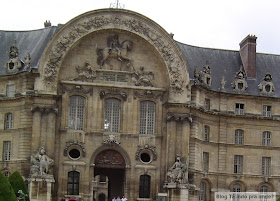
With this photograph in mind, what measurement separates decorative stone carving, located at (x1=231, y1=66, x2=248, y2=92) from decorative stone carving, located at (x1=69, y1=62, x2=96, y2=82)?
14176 millimetres

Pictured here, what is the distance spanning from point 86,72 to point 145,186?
1068 cm

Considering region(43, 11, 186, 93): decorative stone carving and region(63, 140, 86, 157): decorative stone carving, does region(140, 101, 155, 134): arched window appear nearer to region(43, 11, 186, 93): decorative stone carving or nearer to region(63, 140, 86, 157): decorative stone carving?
region(43, 11, 186, 93): decorative stone carving

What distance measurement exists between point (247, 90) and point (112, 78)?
45.6 feet

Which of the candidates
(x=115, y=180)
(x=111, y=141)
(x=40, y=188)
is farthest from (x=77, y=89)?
(x=115, y=180)

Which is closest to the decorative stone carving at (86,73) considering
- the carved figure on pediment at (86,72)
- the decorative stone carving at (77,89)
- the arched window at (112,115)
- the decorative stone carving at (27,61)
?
the carved figure on pediment at (86,72)

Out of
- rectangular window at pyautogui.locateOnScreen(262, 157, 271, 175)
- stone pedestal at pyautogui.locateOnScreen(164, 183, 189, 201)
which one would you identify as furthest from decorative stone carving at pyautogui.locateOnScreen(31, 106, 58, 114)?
rectangular window at pyautogui.locateOnScreen(262, 157, 271, 175)

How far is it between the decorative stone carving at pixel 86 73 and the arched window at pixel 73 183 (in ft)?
25.4

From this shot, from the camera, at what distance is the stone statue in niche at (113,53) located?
→ 56438mm

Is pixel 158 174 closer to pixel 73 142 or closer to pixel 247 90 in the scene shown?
pixel 73 142

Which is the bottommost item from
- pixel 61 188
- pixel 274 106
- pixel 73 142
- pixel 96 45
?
pixel 61 188

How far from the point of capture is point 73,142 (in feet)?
180

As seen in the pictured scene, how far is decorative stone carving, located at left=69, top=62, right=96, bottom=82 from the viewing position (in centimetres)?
5566

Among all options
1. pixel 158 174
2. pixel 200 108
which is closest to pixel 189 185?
pixel 158 174

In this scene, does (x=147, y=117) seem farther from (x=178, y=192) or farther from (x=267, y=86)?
A: (x=267, y=86)
